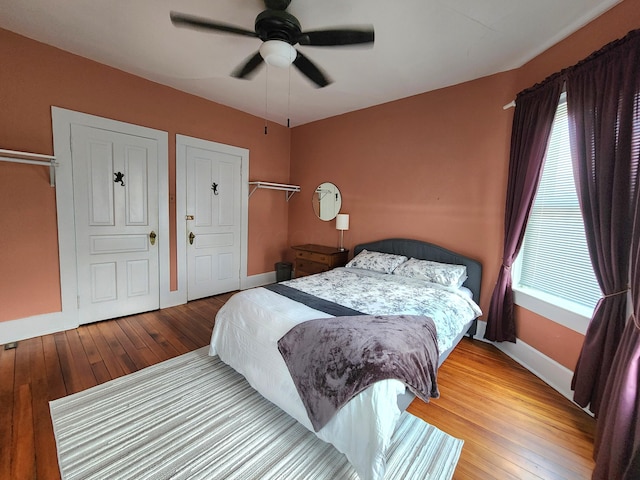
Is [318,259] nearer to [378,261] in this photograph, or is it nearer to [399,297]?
[378,261]

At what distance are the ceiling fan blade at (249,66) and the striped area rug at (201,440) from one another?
100 inches

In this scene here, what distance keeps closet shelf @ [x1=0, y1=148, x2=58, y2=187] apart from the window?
15.0 feet

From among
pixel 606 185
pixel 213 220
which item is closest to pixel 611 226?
pixel 606 185

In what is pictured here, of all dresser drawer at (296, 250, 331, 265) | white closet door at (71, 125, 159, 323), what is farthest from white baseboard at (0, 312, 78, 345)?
dresser drawer at (296, 250, 331, 265)

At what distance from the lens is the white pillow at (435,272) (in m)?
2.74

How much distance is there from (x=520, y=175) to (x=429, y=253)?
1193 millimetres

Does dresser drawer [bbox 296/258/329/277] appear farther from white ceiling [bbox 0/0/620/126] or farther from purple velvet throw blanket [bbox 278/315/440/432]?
white ceiling [bbox 0/0/620/126]

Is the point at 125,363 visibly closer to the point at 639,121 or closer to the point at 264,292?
the point at 264,292

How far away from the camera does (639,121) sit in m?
1.54

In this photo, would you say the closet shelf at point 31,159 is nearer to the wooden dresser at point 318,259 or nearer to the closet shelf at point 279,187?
the closet shelf at point 279,187

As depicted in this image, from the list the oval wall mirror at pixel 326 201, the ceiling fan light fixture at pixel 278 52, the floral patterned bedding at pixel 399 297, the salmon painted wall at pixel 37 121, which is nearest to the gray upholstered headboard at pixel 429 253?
the floral patterned bedding at pixel 399 297

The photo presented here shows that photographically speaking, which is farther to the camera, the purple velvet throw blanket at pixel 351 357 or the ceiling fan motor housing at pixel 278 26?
the ceiling fan motor housing at pixel 278 26

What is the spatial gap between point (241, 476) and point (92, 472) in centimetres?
75

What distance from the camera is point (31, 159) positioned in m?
2.55
